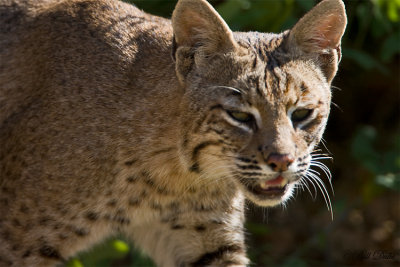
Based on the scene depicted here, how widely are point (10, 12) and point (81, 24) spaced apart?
0.73 m

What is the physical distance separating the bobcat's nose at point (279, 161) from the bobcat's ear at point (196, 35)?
2.80 feet

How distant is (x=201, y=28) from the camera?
463cm

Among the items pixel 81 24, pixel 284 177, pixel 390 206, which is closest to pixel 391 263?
pixel 390 206

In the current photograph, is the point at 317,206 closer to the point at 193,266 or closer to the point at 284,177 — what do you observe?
the point at 193,266

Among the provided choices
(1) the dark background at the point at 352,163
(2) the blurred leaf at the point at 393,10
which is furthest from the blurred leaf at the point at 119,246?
(2) the blurred leaf at the point at 393,10

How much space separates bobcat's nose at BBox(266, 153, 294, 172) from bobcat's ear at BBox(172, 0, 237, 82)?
0.85 meters

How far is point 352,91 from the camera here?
28.9 ft

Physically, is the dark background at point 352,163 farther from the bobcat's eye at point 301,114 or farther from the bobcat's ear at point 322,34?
the bobcat's eye at point 301,114

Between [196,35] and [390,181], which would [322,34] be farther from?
[390,181]

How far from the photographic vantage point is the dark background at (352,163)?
22.0 ft

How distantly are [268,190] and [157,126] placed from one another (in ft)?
2.94

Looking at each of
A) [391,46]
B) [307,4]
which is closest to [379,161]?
[391,46]

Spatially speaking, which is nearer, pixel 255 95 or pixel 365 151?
pixel 255 95

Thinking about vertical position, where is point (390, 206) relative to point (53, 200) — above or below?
below
